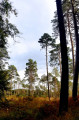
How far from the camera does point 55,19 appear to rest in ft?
42.8

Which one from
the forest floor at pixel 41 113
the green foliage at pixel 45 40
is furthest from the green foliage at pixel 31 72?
the forest floor at pixel 41 113

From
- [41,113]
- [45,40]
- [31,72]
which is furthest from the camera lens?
[31,72]

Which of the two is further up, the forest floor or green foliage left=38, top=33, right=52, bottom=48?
green foliage left=38, top=33, right=52, bottom=48

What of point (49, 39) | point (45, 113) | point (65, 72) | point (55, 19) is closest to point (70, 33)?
point (55, 19)

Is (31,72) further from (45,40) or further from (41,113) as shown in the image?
(41,113)

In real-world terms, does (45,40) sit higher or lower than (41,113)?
higher

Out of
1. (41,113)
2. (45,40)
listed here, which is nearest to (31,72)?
(45,40)

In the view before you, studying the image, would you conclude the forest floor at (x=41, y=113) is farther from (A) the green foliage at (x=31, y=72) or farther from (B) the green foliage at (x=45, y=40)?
(A) the green foliage at (x=31, y=72)

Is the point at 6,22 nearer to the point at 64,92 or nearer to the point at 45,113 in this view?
the point at 64,92

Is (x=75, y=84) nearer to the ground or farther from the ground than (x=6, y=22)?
nearer to the ground

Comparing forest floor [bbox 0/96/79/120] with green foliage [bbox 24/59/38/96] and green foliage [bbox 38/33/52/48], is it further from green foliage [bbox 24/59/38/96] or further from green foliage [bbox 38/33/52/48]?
green foliage [bbox 24/59/38/96]

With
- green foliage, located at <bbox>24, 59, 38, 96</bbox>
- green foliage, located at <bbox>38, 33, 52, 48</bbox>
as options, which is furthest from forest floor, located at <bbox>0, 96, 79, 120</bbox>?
green foliage, located at <bbox>24, 59, 38, 96</bbox>

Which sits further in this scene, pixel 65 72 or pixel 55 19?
pixel 55 19

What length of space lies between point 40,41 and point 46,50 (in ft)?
6.93
